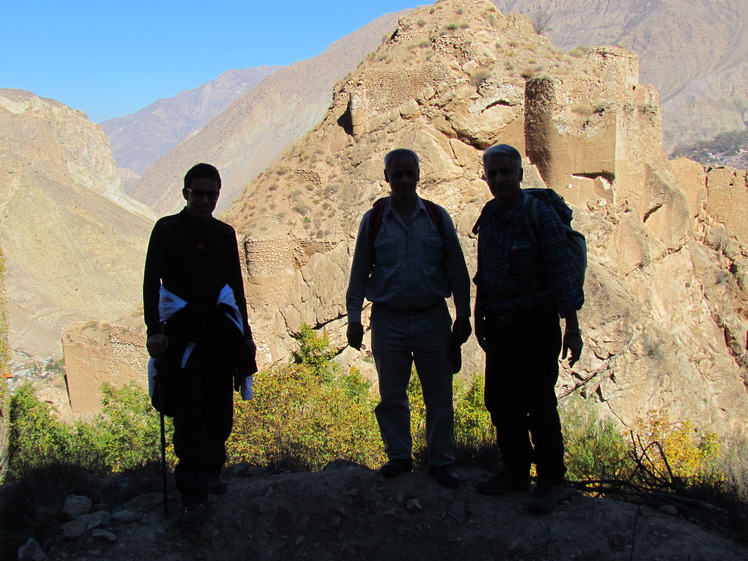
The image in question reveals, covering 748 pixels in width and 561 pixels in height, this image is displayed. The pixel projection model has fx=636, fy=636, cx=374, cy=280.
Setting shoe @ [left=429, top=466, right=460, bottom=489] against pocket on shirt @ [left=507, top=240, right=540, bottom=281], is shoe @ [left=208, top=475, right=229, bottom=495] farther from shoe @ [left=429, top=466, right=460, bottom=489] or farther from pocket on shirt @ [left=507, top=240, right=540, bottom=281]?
pocket on shirt @ [left=507, top=240, right=540, bottom=281]

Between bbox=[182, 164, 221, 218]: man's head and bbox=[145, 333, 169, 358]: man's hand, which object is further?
bbox=[182, 164, 221, 218]: man's head

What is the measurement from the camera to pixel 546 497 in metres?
3.86

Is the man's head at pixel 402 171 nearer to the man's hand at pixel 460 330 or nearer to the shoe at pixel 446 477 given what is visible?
the man's hand at pixel 460 330

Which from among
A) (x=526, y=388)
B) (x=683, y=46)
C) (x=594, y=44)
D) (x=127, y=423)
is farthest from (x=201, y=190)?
(x=683, y=46)

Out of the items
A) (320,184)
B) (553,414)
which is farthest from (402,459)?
(320,184)

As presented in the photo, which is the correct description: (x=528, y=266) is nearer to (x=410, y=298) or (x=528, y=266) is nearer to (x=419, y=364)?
(x=410, y=298)

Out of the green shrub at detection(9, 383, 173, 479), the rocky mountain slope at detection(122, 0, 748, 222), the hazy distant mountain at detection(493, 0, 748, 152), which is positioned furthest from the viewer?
the hazy distant mountain at detection(493, 0, 748, 152)

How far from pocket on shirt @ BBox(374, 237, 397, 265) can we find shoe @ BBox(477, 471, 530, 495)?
153 cm

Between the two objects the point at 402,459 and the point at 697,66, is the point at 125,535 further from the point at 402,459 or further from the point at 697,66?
the point at 697,66

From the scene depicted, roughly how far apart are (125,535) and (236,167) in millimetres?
80622

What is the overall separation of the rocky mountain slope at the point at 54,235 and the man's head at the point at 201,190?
87.4 ft

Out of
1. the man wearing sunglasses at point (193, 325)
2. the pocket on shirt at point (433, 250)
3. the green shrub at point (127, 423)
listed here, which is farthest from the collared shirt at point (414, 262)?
the green shrub at point (127, 423)

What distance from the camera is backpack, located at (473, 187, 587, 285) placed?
3.71 meters

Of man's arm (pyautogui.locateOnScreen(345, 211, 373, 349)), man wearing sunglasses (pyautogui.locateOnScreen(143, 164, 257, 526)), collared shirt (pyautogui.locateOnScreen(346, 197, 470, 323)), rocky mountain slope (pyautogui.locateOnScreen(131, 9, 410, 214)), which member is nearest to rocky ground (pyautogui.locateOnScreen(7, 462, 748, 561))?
man wearing sunglasses (pyautogui.locateOnScreen(143, 164, 257, 526))
